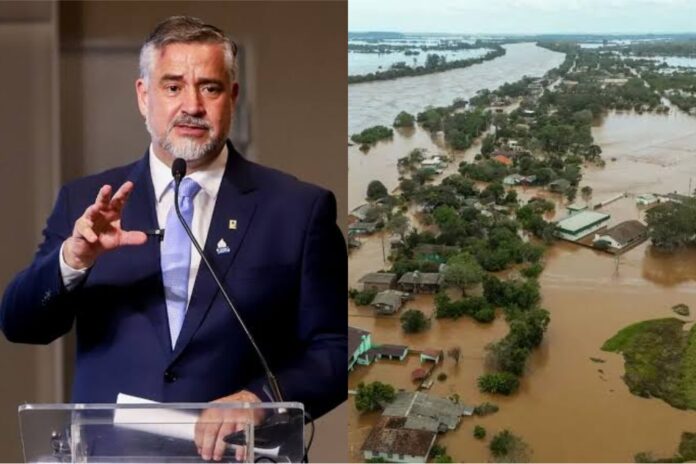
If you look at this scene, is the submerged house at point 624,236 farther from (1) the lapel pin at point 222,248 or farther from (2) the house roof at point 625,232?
(1) the lapel pin at point 222,248

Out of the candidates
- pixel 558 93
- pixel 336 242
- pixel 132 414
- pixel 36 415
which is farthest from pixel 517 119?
pixel 36 415

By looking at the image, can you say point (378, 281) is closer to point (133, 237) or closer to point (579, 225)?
point (579, 225)

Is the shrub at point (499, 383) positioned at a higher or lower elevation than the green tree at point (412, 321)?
lower

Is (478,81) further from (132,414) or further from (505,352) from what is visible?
(132,414)

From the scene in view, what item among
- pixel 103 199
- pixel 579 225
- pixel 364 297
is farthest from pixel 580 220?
pixel 103 199

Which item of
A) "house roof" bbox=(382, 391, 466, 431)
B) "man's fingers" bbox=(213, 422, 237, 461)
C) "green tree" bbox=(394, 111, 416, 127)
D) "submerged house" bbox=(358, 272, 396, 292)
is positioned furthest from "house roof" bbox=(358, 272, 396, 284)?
"man's fingers" bbox=(213, 422, 237, 461)

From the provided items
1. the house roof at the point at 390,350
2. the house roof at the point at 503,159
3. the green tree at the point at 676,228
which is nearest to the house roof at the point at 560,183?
the house roof at the point at 503,159
